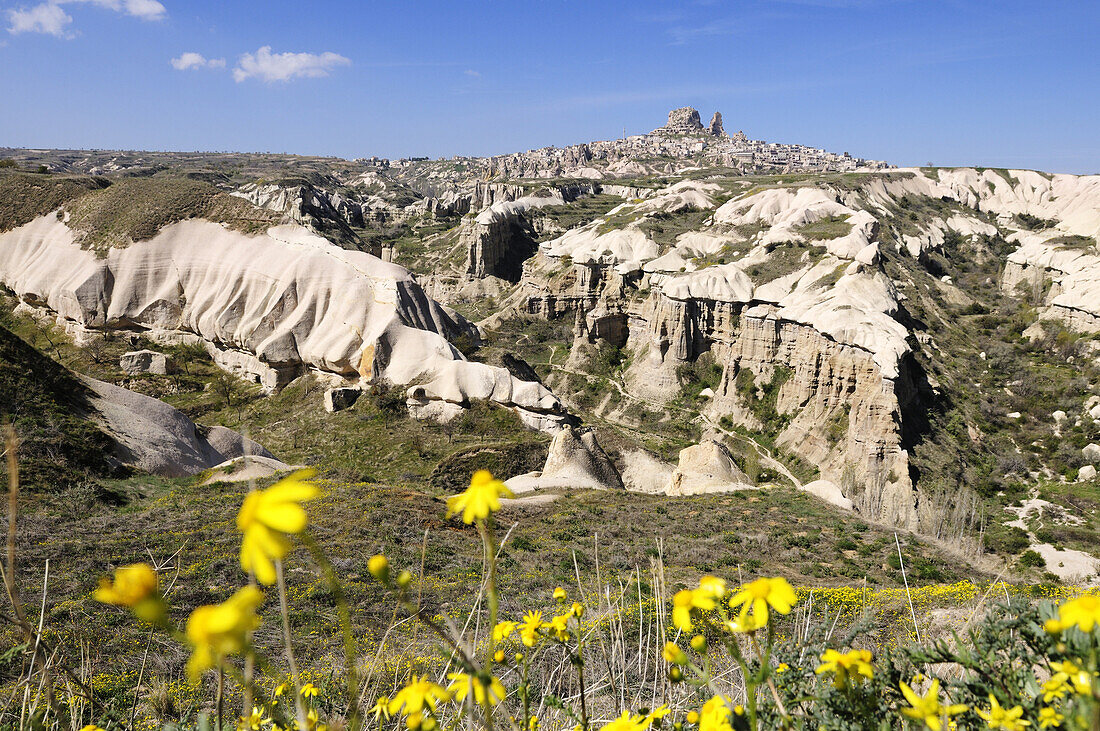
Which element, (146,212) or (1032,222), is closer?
(146,212)

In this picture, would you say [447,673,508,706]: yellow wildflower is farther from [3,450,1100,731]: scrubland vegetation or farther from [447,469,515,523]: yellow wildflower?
[447,469,515,523]: yellow wildflower

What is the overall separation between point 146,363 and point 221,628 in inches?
1290

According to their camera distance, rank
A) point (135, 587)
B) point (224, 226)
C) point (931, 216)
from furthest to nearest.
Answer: point (931, 216)
point (224, 226)
point (135, 587)

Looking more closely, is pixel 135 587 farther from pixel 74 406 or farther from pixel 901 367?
pixel 901 367

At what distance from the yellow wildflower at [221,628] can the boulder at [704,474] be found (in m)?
21.4

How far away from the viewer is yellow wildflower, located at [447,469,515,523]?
4.39 ft

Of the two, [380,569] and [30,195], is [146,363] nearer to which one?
[30,195]

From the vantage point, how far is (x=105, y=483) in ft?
49.0

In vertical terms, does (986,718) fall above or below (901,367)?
above

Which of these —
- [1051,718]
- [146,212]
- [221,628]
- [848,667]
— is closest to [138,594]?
[221,628]

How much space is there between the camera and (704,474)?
22.8m

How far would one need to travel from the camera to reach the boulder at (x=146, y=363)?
89.2 feet

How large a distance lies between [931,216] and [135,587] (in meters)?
98.6

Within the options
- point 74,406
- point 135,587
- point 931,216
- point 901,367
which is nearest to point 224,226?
point 74,406
